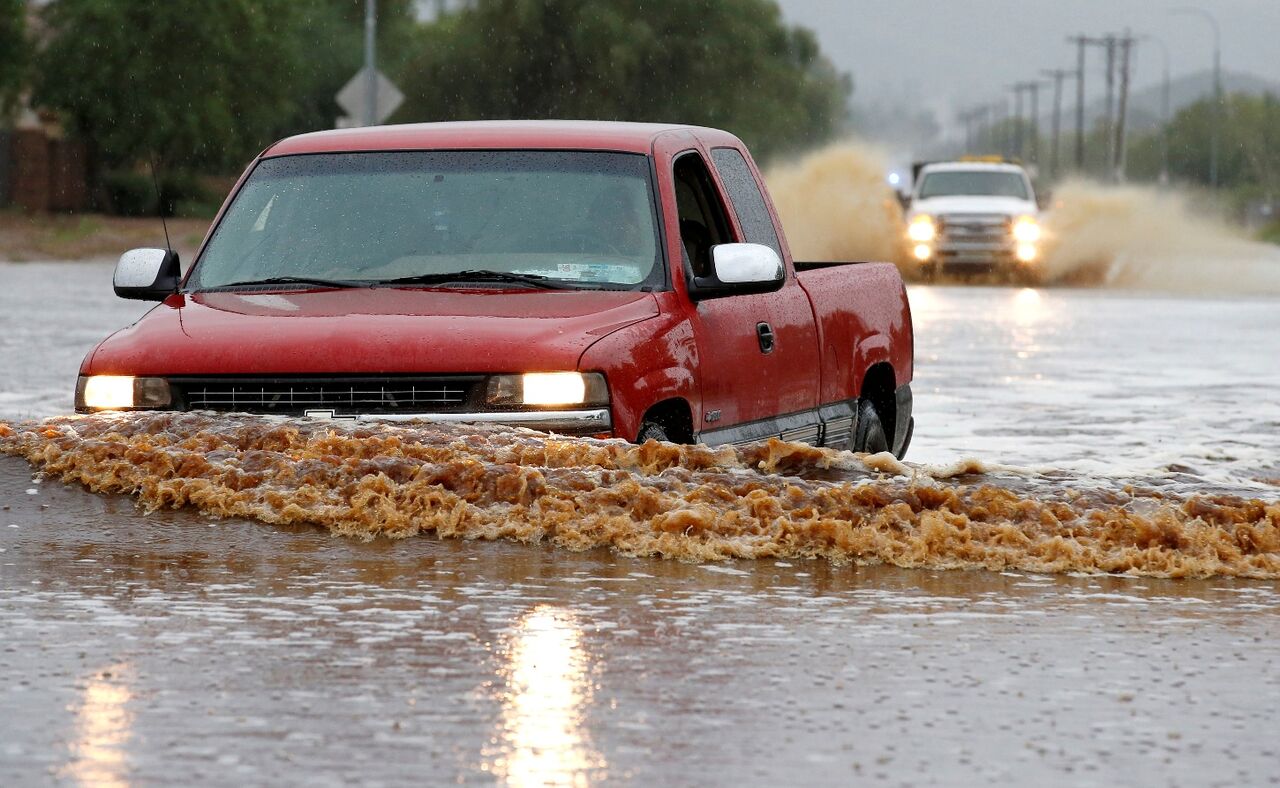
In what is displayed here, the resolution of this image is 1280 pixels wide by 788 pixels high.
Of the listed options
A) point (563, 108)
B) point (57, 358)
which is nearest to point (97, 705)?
point (57, 358)

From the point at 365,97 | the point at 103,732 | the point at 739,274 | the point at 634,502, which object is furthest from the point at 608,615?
the point at 365,97

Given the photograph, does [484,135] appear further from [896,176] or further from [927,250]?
[896,176]

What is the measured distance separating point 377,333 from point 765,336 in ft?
5.90

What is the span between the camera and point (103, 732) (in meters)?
5.50

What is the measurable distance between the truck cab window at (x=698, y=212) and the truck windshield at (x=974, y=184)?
3013cm

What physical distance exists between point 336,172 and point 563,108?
69.3 m

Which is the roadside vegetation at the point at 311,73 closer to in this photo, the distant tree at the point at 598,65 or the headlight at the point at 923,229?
the distant tree at the point at 598,65

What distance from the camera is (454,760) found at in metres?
5.25

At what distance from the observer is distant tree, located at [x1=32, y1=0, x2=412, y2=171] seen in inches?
2657

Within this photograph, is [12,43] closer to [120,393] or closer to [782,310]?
[782,310]

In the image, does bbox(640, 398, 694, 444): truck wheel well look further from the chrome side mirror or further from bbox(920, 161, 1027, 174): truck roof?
bbox(920, 161, 1027, 174): truck roof

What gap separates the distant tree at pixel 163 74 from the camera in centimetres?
6750

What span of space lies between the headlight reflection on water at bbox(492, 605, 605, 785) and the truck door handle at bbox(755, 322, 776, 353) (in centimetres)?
272

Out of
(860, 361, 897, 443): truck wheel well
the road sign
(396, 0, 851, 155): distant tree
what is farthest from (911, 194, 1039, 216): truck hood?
(396, 0, 851, 155): distant tree
